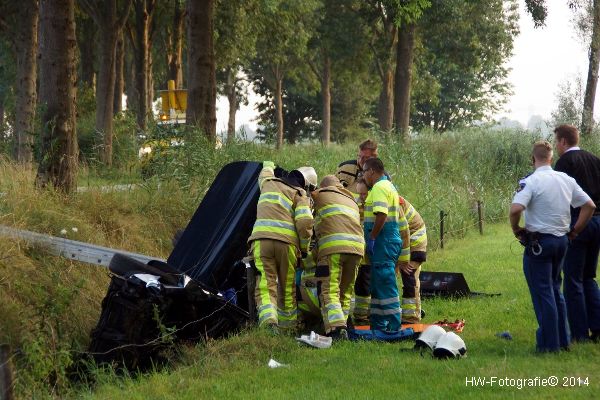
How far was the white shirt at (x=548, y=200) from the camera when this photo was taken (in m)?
8.88

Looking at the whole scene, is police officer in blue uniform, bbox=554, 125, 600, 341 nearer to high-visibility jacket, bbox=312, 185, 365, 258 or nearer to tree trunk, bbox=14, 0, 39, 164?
high-visibility jacket, bbox=312, 185, 365, 258

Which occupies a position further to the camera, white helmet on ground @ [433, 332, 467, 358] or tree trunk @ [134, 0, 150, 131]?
tree trunk @ [134, 0, 150, 131]

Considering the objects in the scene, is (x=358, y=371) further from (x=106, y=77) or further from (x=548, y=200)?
(x=106, y=77)

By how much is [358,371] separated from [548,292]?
6.54 ft

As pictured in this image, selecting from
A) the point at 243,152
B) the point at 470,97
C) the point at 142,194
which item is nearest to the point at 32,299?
the point at 142,194

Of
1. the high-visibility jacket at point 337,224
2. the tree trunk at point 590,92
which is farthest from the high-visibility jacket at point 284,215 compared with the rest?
the tree trunk at point 590,92

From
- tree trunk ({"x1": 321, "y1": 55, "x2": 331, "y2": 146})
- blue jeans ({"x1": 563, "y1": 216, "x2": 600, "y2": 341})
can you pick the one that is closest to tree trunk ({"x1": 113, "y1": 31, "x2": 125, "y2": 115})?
tree trunk ({"x1": 321, "y1": 55, "x2": 331, "y2": 146})

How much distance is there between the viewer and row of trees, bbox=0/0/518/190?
14602 mm

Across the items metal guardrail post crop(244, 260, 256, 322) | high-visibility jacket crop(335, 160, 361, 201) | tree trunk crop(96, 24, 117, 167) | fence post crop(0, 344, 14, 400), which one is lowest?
metal guardrail post crop(244, 260, 256, 322)

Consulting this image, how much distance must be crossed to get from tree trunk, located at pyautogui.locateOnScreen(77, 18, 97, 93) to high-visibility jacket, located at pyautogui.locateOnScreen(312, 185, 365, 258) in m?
24.8

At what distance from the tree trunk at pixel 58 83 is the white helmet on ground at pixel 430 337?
7.04 metres

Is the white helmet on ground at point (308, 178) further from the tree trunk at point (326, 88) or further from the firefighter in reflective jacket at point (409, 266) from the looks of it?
the tree trunk at point (326, 88)

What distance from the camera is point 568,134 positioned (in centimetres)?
948

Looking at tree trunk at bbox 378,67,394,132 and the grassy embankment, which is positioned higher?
tree trunk at bbox 378,67,394,132
